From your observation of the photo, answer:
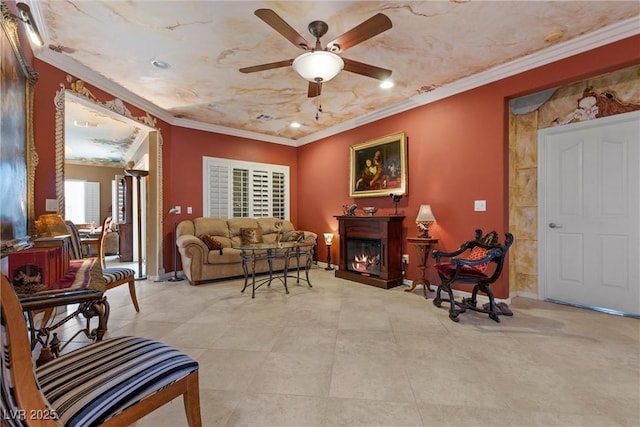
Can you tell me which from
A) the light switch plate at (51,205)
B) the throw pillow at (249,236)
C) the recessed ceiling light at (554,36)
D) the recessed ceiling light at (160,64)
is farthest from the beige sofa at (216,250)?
the recessed ceiling light at (554,36)

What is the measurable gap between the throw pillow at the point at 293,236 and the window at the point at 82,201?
22.6 ft

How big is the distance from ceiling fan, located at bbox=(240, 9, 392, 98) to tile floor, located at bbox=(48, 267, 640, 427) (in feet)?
7.44

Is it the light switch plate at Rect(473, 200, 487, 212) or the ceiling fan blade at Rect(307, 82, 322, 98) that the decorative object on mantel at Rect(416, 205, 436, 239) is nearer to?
the light switch plate at Rect(473, 200, 487, 212)

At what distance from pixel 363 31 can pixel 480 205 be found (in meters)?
2.52

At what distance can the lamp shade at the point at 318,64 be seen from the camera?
7.14 ft

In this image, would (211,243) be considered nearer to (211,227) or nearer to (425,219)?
(211,227)

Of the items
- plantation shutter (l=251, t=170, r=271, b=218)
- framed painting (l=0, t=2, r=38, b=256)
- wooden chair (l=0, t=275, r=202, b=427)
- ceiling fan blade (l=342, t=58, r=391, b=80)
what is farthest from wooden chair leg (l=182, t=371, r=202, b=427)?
plantation shutter (l=251, t=170, r=271, b=218)

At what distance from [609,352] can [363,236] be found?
2.91 metres

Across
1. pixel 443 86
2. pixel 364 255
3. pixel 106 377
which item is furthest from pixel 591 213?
pixel 106 377

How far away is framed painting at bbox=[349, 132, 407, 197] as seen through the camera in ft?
14.2

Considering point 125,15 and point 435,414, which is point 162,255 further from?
point 435,414

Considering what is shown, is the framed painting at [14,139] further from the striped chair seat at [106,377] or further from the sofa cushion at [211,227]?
the sofa cushion at [211,227]

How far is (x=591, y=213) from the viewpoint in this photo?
10.5 ft

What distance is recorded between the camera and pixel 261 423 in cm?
145
